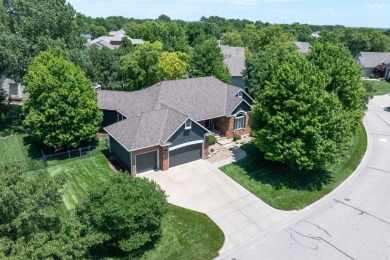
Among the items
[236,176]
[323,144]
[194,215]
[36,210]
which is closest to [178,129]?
[236,176]

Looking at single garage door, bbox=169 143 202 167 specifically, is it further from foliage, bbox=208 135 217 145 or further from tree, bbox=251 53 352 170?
tree, bbox=251 53 352 170

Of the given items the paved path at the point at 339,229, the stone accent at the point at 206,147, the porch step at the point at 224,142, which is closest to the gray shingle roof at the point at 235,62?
the porch step at the point at 224,142

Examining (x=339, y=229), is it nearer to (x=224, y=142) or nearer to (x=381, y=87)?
(x=224, y=142)

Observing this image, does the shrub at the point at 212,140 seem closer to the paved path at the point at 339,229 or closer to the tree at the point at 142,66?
the paved path at the point at 339,229

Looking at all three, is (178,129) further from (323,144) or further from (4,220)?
(4,220)

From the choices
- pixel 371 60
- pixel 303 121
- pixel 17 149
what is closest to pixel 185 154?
pixel 303 121
